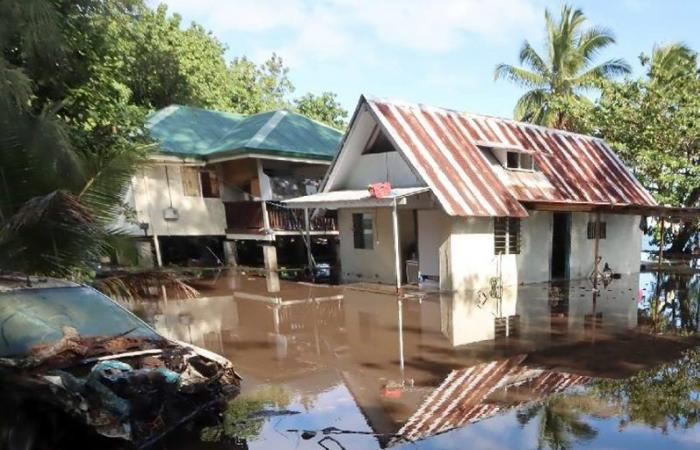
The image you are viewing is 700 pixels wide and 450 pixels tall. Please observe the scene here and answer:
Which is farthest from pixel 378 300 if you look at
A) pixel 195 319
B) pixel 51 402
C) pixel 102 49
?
pixel 51 402

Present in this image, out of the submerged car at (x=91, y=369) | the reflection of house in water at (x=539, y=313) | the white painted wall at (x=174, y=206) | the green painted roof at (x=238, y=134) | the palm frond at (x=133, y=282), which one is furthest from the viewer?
the green painted roof at (x=238, y=134)

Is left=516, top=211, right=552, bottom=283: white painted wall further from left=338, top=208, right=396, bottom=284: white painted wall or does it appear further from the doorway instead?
left=338, top=208, right=396, bottom=284: white painted wall

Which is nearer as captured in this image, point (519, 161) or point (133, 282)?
point (133, 282)

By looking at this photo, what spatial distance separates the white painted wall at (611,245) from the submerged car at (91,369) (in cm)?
1340

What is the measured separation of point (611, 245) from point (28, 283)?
17221mm

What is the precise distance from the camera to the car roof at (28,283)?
450 centimetres

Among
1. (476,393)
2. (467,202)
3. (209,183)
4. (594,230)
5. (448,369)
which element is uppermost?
(209,183)

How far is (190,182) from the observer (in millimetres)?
17312

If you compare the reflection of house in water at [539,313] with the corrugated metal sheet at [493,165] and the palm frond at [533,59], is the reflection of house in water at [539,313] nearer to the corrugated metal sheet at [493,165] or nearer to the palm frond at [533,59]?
the corrugated metal sheet at [493,165]

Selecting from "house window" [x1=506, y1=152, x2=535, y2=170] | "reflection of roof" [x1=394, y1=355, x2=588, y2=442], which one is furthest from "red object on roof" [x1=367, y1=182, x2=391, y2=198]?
"reflection of roof" [x1=394, y1=355, x2=588, y2=442]

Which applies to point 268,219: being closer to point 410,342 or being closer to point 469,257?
point 469,257

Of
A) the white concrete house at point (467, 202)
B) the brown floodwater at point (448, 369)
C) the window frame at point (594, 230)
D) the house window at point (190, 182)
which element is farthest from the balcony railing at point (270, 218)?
the window frame at point (594, 230)

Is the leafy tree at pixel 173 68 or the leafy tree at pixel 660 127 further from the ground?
the leafy tree at pixel 173 68

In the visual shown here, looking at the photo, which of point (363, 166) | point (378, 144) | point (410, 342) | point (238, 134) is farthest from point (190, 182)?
point (410, 342)
